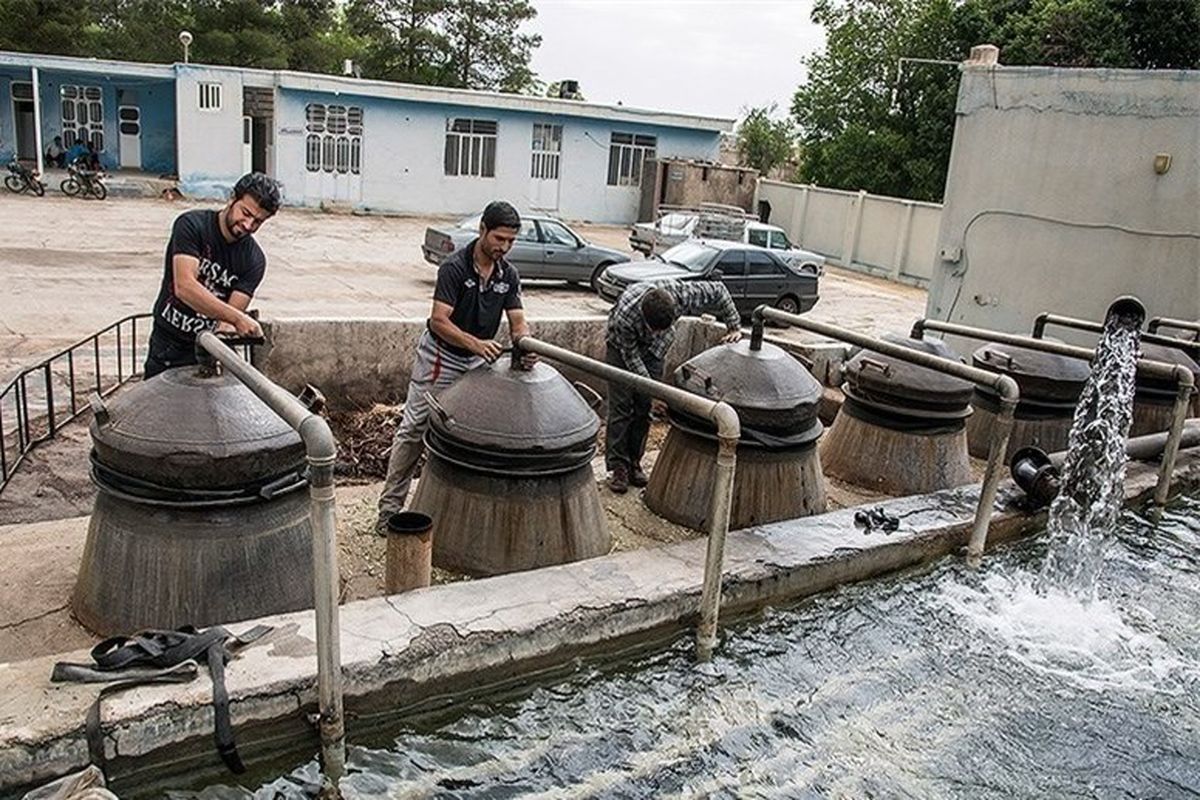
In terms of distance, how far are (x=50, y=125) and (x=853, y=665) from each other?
28.7 metres

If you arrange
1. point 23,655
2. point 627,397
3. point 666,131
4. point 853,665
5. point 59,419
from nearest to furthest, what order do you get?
point 23,655, point 853,665, point 627,397, point 59,419, point 666,131

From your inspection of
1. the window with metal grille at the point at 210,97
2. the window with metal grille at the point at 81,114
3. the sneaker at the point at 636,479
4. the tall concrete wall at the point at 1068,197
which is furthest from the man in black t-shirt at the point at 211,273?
the window with metal grille at the point at 81,114

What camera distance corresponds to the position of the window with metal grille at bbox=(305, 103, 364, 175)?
2580 centimetres

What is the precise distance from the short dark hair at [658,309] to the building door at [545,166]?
23.8 m

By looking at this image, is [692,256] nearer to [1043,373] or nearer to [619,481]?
[1043,373]

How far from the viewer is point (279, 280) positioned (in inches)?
618

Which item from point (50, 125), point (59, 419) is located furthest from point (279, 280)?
point (50, 125)

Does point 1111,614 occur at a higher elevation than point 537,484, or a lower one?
lower

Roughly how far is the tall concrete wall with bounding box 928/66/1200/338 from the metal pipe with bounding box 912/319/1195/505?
4.47m

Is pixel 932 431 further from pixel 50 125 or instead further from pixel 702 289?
pixel 50 125

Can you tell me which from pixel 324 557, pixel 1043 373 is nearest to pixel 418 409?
pixel 324 557

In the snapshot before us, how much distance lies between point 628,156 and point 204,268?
87.7ft

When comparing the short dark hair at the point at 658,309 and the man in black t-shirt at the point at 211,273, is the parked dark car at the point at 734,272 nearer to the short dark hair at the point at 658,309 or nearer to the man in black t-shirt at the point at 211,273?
the short dark hair at the point at 658,309

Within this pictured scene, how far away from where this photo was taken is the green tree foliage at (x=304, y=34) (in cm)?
2967
